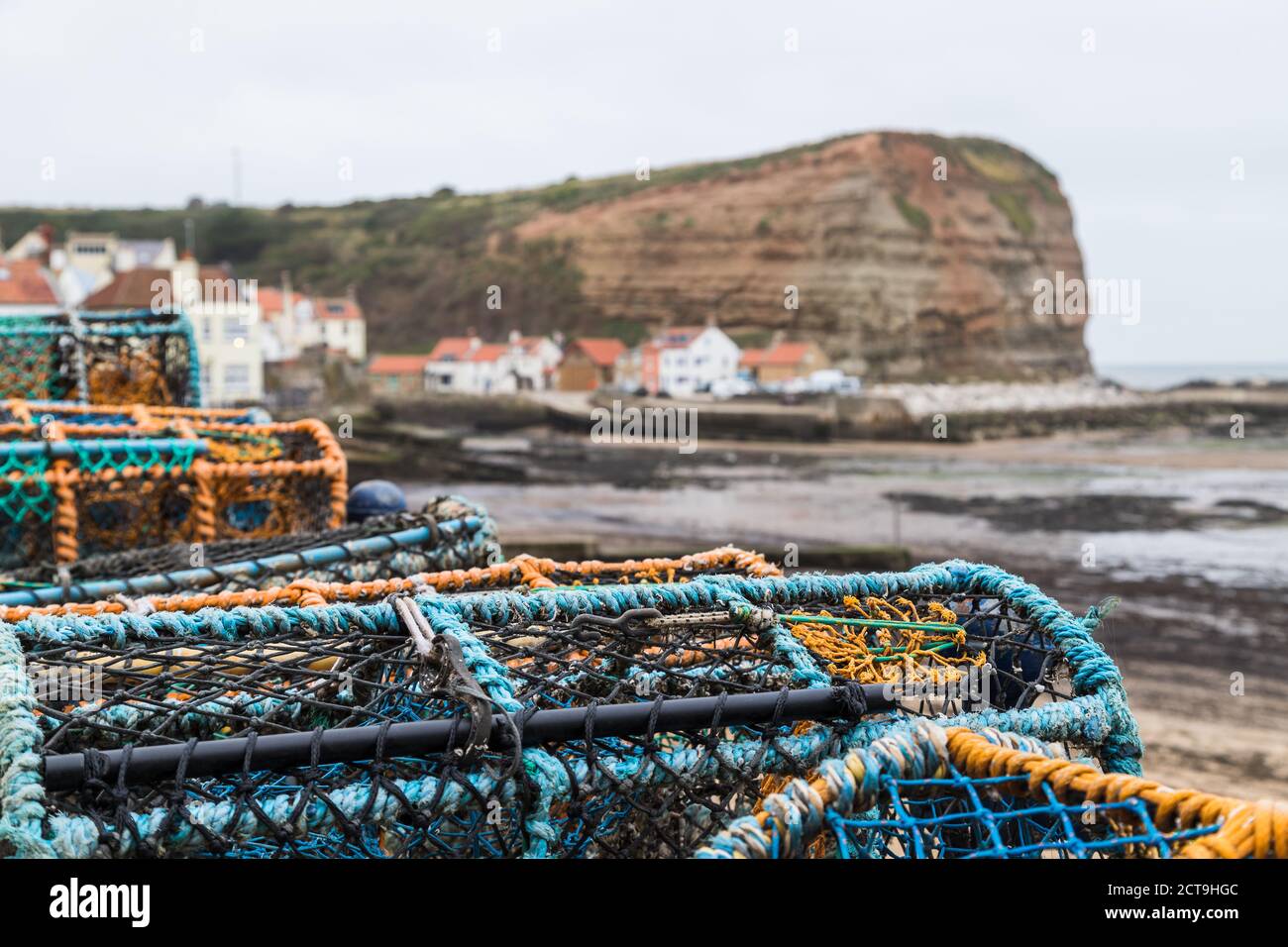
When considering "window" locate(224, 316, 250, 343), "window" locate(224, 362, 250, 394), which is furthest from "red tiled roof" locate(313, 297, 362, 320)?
"window" locate(224, 362, 250, 394)

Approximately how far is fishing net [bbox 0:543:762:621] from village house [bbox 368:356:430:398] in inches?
2797

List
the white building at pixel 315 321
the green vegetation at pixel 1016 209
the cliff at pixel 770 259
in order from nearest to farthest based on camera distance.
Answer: the white building at pixel 315 321
the cliff at pixel 770 259
the green vegetation at pixel 1016 209

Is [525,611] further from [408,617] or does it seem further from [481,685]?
[481,685]

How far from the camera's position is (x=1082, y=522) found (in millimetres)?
27594

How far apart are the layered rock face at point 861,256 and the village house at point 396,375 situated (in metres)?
15.2

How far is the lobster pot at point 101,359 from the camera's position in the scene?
8.39m

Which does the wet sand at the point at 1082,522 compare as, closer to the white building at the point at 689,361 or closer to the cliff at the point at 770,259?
the white building at the point at 689,361

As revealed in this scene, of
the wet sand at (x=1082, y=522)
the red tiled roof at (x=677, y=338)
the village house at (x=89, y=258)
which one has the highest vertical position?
the village house at (x=89, y=258)

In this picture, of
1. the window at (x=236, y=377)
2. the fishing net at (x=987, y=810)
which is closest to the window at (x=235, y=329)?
the window at (x=236, y=377)

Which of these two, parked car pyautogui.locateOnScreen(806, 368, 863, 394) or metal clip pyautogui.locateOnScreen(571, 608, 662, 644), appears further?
parked car pyautogui.locateOnScreen(806, 368, 863, 394)

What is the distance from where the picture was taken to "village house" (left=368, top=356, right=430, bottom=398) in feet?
248

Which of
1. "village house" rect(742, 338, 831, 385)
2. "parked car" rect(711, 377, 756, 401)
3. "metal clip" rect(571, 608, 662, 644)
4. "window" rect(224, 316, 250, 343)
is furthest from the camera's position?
"village house" rect(742, 338, 831, 385)

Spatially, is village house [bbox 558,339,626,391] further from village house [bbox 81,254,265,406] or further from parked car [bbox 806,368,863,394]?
village house [bbox 81,254,265,406]
